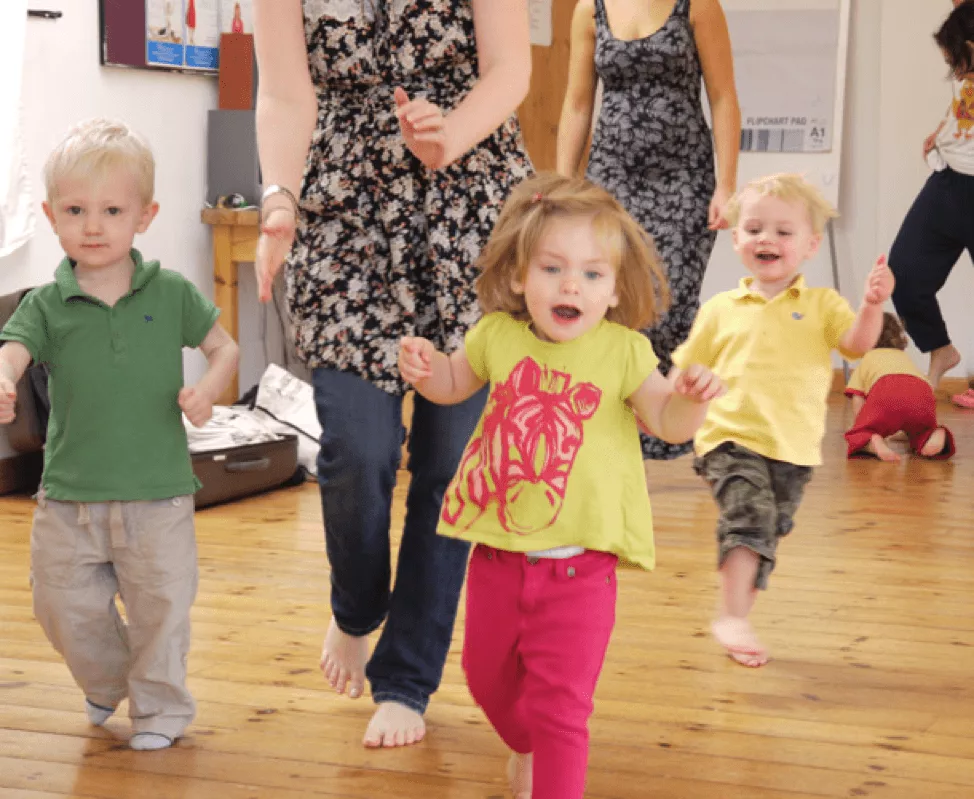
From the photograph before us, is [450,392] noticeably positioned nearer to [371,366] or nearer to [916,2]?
[371,366]

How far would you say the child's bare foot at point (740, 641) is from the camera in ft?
8.62

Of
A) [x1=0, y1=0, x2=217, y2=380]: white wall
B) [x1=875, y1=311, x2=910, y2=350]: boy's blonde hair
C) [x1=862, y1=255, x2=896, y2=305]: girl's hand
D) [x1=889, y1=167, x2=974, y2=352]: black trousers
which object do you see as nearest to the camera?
[x1=862, y1=255, x2=896, y2=305]: girl's hand

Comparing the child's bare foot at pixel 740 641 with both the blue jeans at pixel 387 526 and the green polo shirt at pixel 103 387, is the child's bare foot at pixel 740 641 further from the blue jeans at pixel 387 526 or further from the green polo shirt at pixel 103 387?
the green polo shirt at pixel 103 387

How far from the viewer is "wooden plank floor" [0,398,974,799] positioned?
2014mm

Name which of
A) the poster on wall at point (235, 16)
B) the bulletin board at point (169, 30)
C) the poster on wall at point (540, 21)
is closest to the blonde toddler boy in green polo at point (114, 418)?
the bulletin board at point (169, 30)

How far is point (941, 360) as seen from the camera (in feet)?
21.2

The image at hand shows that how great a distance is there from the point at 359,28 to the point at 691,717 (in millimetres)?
1187

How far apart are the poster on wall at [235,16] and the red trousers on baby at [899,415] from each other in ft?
8.84

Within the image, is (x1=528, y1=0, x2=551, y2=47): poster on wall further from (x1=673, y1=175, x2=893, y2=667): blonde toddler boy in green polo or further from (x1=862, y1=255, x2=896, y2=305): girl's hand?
(x1=862, y1=255, x2=896, y2=305): girl's hand

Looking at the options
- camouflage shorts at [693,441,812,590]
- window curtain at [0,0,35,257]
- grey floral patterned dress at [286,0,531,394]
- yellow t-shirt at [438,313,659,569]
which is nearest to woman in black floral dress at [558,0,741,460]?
camouflage shorts at [693,441,812,590]

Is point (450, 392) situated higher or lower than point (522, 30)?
lower

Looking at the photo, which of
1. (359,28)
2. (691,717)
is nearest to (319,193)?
(359,28)

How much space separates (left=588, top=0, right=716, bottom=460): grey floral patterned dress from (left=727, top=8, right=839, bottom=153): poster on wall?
344cm

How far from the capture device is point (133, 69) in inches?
192
